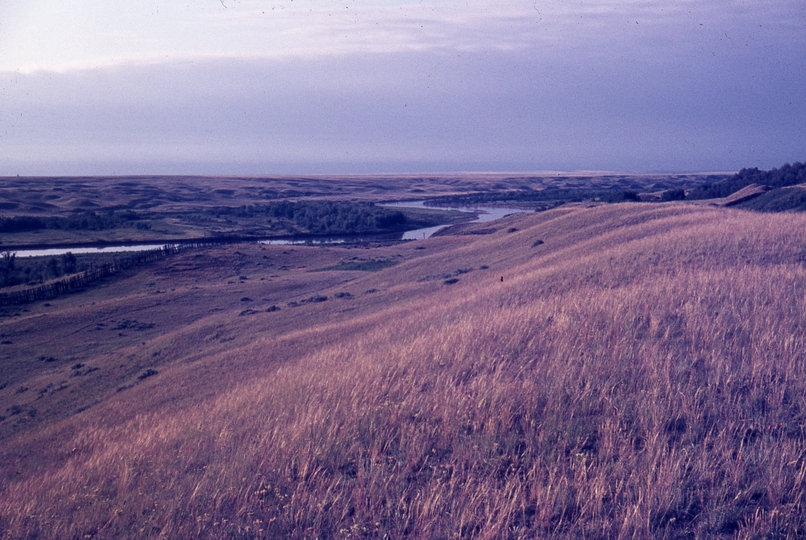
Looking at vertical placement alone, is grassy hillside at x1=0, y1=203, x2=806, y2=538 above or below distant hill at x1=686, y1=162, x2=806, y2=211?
below

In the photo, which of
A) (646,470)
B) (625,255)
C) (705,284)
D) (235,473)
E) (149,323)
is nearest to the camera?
(646,470)

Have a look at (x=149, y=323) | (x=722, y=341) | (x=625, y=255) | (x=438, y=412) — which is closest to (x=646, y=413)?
(x=438, y=412)

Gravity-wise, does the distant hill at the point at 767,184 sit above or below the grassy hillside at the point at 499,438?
above

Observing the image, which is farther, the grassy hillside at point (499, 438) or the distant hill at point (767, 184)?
the distant hill at point (767, 184)

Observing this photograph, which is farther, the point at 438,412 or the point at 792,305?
the point at 792,305

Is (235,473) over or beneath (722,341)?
beneath

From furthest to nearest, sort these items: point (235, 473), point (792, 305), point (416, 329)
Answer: point (416, 329), point (792, 305), point (235, 473)

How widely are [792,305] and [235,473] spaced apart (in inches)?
310

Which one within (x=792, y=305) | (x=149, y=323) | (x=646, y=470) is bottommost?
(x=149, y=323)

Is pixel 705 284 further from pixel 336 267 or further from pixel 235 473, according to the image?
pixel 336 267

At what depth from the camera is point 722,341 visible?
699 cm

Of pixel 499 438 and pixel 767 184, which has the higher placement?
pixel 767 184

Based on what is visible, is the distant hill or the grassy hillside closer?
the grassy hillside

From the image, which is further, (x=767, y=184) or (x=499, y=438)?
(x=767, y=184)
